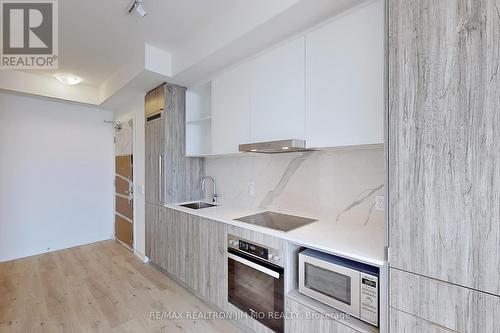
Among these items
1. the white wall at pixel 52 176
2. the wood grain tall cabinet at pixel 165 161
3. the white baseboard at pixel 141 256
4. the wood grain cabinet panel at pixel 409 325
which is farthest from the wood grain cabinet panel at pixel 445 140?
the white wall at pixel 52 176

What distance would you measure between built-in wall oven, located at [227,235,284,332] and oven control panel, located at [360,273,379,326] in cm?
53

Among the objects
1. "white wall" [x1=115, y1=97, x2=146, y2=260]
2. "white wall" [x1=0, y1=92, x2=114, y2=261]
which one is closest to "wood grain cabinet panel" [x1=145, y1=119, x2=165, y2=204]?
"white wall" [x1=115, y1=97, x2=146, y2=260]

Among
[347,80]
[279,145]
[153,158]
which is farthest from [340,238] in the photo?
[153,158]

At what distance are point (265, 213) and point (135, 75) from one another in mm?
2174

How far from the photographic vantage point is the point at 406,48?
1.06 metres

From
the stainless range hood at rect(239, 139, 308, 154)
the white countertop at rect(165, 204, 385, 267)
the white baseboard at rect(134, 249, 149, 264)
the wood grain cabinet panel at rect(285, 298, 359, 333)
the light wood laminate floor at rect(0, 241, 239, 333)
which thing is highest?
the stainless range hood at rect(239, 139, 308, 154)

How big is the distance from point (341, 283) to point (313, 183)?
3.02ft

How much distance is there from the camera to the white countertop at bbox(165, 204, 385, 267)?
127cm

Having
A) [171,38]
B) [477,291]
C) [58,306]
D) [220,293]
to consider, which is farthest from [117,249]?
[477,291]

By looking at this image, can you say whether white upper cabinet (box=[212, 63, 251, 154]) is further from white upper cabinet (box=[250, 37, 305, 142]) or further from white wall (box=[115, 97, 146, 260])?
white wall (box=[115, 97, 146, 260])

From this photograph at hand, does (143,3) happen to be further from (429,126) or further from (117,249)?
(117,249)

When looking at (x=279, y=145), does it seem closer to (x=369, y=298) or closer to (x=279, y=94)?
(x=279, y=94)

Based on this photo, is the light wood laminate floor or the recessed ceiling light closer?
the light wood laminate floor

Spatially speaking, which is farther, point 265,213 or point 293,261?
point 265,213
